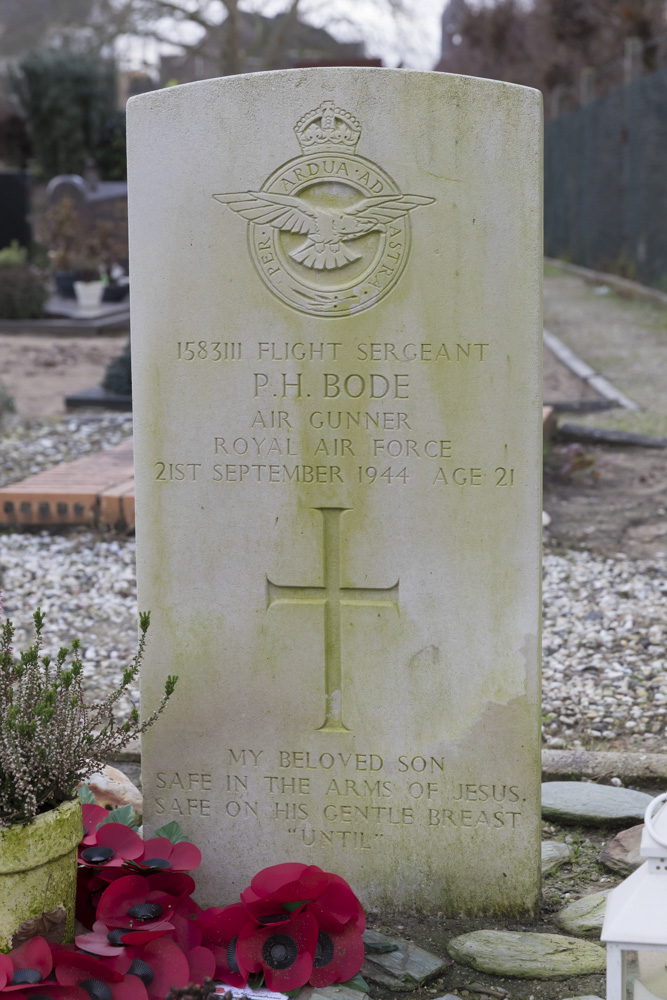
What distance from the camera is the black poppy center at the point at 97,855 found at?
2.39 m

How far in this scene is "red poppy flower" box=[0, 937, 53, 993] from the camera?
2047 millimetres

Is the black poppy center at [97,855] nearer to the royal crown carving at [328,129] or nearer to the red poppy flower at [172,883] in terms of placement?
the red poppy flower at [172,883]

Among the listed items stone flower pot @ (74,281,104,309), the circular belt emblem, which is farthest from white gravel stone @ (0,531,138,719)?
stone flower pot @ (74,281,104,309)

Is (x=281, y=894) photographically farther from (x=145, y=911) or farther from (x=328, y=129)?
(x=328, y=129)

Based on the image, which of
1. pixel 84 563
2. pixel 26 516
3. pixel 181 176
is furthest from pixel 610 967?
pixel 26 516

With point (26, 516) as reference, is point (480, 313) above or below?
above

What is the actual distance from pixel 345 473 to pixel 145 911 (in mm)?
1029

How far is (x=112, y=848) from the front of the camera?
2430mm

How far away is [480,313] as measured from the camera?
7.89 feet

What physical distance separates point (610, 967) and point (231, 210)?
169cm

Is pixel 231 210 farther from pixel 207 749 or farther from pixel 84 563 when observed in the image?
pixel 84 563

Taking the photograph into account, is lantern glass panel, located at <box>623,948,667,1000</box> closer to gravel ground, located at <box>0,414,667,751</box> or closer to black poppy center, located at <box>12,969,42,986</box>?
black poppy center, located at <box>12,969,42,986</box>

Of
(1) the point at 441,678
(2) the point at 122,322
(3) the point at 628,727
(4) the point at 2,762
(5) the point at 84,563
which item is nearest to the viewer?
(4) the point at 2,762

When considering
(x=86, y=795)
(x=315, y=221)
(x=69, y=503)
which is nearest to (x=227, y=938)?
(x=86, y=795)
